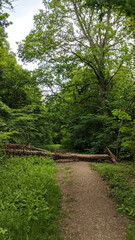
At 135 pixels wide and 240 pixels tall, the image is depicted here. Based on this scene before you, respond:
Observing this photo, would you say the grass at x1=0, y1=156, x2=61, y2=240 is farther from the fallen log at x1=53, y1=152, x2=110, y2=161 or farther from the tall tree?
the tall tree

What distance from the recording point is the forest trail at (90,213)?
3.05 meters

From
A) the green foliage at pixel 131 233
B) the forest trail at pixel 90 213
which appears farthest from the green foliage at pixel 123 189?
the green foliage at pixel 131 233

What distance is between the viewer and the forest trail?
10.00 feet

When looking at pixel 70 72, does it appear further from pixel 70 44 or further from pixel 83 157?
pixel 83 157

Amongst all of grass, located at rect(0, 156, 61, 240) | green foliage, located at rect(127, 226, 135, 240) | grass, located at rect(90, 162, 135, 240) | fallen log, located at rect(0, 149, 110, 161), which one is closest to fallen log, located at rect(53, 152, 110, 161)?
fallen log, located at rect(0, 149, 110, 161)

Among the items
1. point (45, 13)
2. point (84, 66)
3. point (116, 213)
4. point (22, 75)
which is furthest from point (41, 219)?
point (45, 13)

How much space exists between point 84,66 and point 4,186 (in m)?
10.6

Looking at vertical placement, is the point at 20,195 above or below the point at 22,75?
below

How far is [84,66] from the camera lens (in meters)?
12.2

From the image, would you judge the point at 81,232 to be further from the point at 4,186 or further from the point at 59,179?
the point at 59,179

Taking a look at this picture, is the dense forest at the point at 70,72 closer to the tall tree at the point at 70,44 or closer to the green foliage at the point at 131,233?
the tall tree at the point at 70,44

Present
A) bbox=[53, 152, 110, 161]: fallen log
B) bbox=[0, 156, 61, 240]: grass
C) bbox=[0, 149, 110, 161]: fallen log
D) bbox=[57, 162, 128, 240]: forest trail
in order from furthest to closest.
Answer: bbox=[53, 152, 110, 161]: fallen log
bbox=[0, 149, 110, 161]: fallen log
bbox=[57, 162, 128, 240]: forest trail
bbox=[0, 156, 61, 240]: grass

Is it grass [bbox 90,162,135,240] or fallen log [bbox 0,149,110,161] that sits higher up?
fallen log [bbox 0,149,110,161]

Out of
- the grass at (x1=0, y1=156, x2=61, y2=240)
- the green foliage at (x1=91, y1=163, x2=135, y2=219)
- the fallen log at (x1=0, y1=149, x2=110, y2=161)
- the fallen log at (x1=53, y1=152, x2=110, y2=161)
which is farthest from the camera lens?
the fallen log at (x1=53, y1=152, x2=110, y2=161)
